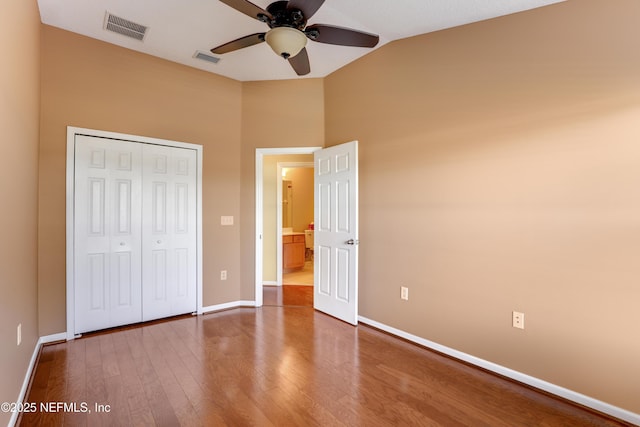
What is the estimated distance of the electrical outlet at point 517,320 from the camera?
227cm

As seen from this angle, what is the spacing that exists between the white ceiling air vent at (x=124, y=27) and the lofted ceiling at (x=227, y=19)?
40 mm

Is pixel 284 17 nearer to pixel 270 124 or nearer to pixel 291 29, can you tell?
pixel 291 29

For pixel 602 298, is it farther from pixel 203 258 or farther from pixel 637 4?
pixel 203 258

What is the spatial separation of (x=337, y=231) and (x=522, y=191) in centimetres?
188

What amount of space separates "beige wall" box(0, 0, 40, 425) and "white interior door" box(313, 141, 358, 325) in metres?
2.66

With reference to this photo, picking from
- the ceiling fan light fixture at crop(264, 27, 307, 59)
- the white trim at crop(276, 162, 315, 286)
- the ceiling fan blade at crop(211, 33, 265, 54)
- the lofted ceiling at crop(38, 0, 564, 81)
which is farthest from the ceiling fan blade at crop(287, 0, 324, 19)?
the white trim at crop(276, 162, 315, 286)

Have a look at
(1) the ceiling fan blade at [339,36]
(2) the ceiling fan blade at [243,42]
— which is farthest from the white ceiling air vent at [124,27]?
(1) the ceiling fan blade at [339,36]

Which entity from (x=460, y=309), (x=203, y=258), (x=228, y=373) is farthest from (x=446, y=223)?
(x=203, y=258)

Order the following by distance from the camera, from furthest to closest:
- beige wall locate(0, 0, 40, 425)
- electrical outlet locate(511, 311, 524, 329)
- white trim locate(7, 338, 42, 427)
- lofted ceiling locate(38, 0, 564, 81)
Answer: lofted ceiling locate(38, 0, 564, 81) → electrical outlet locate(511, 311, 524, 329) → white trim locate(7, 338, 42, 427) → beige wall locate(0, 0, 40, 425)

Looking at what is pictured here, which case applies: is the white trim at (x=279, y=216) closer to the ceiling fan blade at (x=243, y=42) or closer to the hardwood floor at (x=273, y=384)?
the hardwood floor at (x=273, y=384)

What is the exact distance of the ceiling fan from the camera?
191cm

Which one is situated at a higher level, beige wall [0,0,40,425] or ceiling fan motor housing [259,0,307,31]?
ceiling fan motor housing [259,0,307,31]

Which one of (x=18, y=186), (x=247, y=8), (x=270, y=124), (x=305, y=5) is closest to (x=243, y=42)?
(x=247, y=8)

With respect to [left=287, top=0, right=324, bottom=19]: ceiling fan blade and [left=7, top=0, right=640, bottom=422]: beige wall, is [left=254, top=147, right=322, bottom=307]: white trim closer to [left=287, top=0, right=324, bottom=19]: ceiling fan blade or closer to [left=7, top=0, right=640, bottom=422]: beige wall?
[left=7, top=0, right=640, bottom=422]: beige wall
